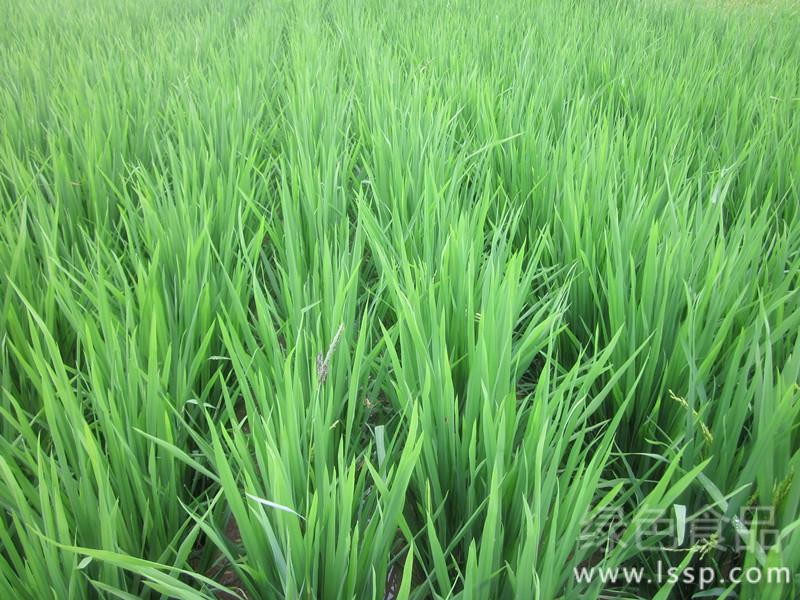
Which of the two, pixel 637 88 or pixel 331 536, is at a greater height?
pixel 637 88

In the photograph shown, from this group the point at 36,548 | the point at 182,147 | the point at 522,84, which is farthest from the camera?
the point at 522,84

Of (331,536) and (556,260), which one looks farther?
(556,260)

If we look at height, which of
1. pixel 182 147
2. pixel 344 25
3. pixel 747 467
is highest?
pixel 344 25

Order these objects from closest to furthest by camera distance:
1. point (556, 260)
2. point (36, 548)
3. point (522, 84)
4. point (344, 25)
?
point (36, 548) < point (556, 260) < point (522, 84) < point (344, 25)

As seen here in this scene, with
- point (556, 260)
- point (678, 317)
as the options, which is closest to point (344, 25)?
point (556, 260)

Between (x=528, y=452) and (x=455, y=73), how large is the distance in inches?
60.4

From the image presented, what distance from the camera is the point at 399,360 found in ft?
2.61

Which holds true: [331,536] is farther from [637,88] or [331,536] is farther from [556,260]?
[637,88]

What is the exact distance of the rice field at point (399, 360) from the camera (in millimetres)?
503

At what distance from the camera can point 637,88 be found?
1.82 metres

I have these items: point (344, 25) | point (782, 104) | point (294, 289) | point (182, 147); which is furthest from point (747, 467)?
point (344, 25)

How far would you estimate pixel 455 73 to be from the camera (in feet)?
5.91

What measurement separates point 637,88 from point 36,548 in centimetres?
196

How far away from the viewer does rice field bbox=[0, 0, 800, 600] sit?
1.65 feet
